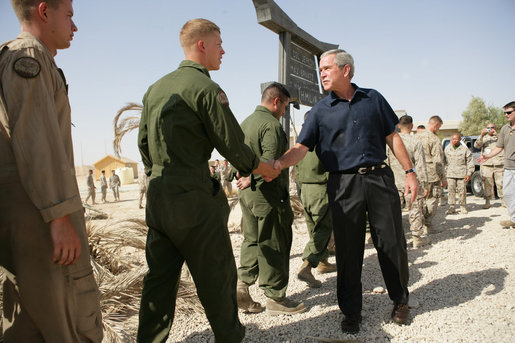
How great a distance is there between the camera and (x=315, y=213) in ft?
15.2

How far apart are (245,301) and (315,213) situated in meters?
1.68

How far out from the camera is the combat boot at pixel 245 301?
131 inches

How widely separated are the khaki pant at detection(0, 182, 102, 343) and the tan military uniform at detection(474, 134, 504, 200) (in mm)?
9221

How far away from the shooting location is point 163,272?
2189mm

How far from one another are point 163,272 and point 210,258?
369 mm

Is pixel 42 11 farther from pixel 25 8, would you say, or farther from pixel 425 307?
pixel 425 307

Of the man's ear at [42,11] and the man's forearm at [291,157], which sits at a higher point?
the man's ear at [42,11]

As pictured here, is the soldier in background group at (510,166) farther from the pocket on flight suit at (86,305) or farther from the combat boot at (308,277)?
the pocket on flight suit at (86,305)

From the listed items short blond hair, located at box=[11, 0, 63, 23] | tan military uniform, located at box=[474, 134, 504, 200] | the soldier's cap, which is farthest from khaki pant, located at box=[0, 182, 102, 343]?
tan military uniform, located at box=[474, 134, 504, 200]

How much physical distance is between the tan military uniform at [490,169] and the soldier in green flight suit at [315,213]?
5.86m

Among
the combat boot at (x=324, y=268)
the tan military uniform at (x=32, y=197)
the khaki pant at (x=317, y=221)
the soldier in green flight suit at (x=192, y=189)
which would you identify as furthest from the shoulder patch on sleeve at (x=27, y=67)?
the combat boot at (x=324, y=268)

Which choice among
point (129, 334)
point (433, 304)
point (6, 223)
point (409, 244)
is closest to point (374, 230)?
point (433, 304)

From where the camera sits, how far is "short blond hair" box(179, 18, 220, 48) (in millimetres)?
2281

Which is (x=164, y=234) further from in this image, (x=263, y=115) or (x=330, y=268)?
(x=330, y=268)
